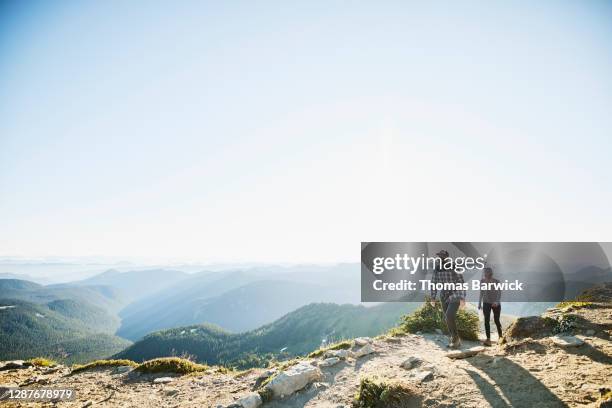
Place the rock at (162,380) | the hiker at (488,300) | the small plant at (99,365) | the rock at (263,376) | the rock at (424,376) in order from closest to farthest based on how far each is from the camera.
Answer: the rock at (424,376) → the rock at (263,376) → the rock at (162,380) → the hiker at (488,300) → the small plant at (99,365)

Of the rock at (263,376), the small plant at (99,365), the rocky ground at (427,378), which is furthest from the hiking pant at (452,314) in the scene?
the small plant at (99,365)

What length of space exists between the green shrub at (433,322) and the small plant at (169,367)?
8.60 meters

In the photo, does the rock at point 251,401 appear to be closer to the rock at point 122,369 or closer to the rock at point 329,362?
the rock at point 329,362

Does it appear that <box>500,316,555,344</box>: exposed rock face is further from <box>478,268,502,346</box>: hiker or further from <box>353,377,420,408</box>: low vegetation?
<box>353,377,420,408</box>: low vegetation

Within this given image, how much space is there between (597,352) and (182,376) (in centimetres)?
1225

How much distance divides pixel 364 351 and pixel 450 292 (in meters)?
3.65

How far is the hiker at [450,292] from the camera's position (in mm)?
9789

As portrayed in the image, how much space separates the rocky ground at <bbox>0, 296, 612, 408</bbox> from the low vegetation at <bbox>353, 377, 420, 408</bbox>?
277mm

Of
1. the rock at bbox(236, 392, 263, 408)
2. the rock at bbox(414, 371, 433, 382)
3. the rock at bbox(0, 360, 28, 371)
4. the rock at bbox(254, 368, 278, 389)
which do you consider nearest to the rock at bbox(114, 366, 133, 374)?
the rock at bbox(0, 360, 28, 371)

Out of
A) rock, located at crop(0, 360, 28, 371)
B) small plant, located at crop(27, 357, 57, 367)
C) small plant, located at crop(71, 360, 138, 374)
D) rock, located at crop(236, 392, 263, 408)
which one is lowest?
small plant, located at crop(27, 357, 57, 367)

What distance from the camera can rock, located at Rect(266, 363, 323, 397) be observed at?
7887 mm

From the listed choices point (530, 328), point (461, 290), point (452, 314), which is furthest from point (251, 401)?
point (530, 328)

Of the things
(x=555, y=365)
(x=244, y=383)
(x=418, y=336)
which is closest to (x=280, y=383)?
(x=244, y=383)

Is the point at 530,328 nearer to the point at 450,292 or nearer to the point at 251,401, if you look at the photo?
the point at 450,292
